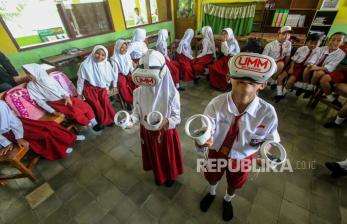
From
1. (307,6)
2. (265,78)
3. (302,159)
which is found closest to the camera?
Result: (265,78)

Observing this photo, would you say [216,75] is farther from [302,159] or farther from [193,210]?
[193,210]

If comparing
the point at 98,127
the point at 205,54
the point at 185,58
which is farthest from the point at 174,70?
the point at 98,127

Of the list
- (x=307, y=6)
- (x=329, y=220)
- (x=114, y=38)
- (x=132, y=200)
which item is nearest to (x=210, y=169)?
(x=132, y=200)

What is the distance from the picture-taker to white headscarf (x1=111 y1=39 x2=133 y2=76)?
10.2ft

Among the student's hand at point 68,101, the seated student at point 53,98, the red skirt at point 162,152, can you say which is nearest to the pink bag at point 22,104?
the seated student at point 53,98

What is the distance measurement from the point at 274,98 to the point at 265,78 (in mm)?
3078

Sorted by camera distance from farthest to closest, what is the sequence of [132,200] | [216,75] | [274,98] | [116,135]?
[216,75] < [274,98] < [116,135] < [132,200]

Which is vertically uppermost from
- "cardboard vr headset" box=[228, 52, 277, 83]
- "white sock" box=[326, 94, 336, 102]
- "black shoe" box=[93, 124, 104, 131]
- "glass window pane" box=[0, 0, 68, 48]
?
"glass window pane" box=[0, 0, 68, 48]

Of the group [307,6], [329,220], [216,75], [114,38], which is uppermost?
[307,6]

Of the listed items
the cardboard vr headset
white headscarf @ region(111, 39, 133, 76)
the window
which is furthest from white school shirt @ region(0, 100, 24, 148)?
the window

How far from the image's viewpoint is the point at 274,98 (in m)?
3.46

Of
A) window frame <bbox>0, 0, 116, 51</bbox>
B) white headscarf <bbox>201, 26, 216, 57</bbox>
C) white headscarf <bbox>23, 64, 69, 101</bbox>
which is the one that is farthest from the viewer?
white headscarf <bbox>201, 26, 216, 57</bbox>

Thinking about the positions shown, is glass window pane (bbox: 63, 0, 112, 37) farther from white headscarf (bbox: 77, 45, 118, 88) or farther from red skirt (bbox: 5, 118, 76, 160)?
red skirt (bbox: 5, 118, 76, 160)

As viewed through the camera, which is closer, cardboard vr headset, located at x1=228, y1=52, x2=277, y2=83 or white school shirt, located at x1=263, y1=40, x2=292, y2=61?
cardboard vr headset, located at x1=228, y1=52, x2=277, y2=83
